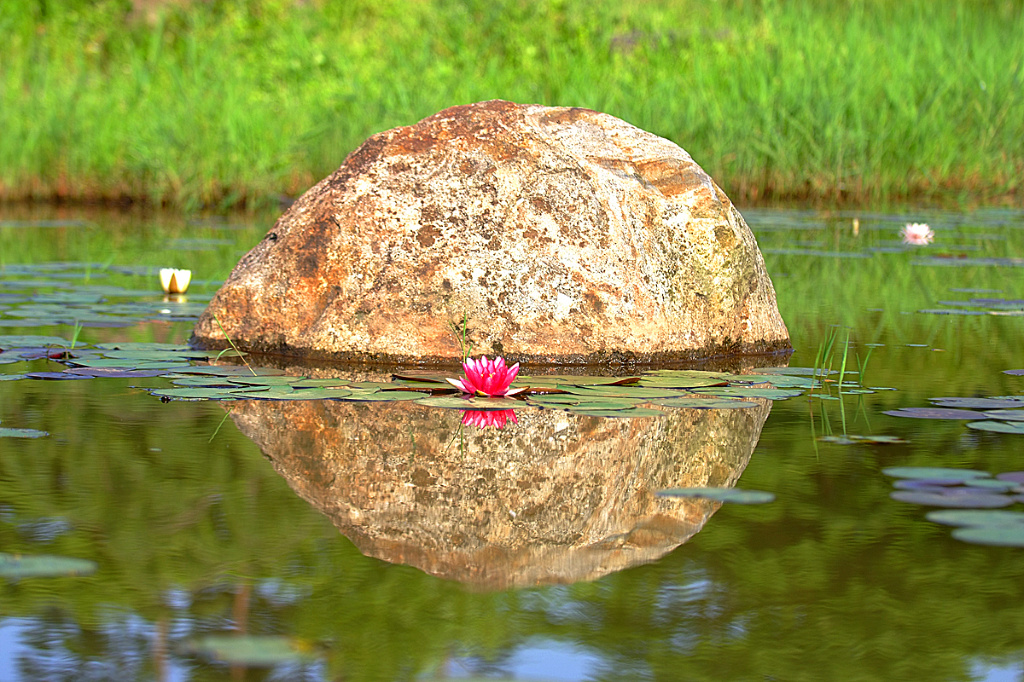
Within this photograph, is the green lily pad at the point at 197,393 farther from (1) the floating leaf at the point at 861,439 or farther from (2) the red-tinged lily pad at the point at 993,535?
(2) the red-tinged lily pad at the point at 993,535

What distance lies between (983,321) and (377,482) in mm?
3202

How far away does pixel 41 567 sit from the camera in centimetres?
187

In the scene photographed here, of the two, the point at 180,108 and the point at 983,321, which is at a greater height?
the point at 180,108

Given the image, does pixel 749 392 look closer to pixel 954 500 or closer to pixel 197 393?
pixel 954 500

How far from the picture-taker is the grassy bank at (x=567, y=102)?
9156mm

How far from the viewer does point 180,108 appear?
9445 mm

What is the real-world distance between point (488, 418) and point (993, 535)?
1.21 meters

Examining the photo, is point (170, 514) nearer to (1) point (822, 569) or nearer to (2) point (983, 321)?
(1) point (822, 569)

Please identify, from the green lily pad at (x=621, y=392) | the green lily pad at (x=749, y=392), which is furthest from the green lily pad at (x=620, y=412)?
the green lily pad at (x=749, y=392)

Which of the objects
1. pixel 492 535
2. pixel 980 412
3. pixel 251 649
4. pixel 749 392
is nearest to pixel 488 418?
pixel 749 392

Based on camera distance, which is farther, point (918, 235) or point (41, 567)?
point (918, 235)

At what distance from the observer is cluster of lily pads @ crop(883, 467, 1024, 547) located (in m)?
2.11

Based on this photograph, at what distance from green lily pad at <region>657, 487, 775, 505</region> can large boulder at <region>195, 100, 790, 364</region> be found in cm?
142

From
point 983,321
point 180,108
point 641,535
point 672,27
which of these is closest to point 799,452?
point 641,535
